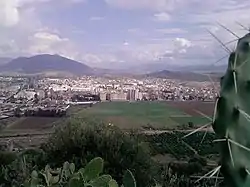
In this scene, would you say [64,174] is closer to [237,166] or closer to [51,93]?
[237,166]

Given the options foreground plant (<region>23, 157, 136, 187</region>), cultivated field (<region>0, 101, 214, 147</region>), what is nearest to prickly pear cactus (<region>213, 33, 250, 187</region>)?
foreground plant (<region>23, 157, 136, 187</region>)

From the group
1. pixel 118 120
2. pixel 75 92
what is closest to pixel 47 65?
pixel 75 92

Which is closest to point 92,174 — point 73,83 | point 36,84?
point 36,84

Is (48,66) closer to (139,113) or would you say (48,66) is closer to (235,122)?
(139,113)

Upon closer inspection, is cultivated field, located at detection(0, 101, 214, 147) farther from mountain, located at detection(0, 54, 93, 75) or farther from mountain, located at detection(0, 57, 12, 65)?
mountain, located at detection(0, 57, 12, 65)

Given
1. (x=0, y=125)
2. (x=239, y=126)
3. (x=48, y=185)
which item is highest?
(x=239, y=126)

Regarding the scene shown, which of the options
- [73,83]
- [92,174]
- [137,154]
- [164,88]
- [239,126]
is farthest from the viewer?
[73,83]

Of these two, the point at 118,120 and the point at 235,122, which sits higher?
the point at 235,122
